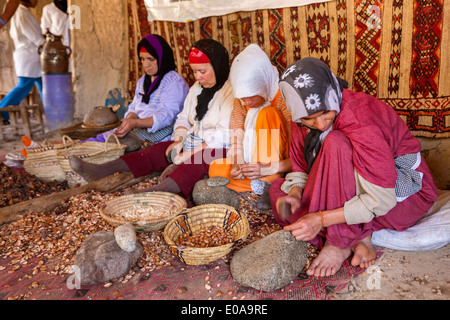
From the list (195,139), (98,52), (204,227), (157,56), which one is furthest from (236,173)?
(98,52)

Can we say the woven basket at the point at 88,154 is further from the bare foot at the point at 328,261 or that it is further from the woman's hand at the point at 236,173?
the bare foot at the point at 328,261

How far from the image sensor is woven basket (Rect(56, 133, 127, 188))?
10.3 feet

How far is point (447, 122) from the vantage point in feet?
8.32

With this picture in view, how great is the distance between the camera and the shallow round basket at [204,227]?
1848 millimetres

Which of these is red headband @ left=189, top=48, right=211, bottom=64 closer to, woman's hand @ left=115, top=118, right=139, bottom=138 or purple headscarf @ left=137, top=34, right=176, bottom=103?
purple headscarf @ left=137, top=34, right=176, bottom=103

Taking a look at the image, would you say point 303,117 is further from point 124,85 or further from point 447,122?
point 124,85

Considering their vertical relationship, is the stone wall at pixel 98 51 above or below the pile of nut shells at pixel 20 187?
above

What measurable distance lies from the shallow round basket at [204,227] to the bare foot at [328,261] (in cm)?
40

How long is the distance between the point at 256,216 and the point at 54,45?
483 centimetres

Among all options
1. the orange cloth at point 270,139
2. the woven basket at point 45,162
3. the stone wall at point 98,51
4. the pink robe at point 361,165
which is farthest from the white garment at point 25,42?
the pink robe at point 361,165

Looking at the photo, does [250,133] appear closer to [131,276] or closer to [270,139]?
[270,139]

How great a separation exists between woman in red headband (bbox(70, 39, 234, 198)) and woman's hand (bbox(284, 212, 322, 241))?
1300mm

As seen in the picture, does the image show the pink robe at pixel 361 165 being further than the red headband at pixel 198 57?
No

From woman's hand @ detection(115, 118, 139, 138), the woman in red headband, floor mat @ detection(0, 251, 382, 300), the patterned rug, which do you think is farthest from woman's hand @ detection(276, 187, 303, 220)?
woman's hand @ detection(115, 118, 139, 138)
